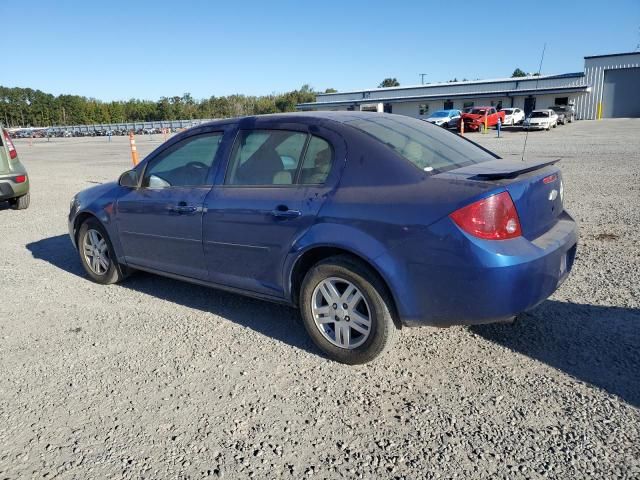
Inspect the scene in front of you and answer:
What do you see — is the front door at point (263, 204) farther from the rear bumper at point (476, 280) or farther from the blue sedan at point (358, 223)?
the rear bumper at point (476, 280)

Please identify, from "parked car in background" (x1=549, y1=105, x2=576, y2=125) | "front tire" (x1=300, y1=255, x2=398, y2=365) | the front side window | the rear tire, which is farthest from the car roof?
"parked car in background" (x1=549, y1=105, x2=576, y2=125)

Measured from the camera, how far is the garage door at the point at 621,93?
50.2 m

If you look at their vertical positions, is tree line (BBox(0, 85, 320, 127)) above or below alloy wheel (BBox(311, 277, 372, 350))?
above

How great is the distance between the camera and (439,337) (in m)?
3.72

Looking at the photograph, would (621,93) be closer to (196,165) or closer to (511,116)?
(511,116)

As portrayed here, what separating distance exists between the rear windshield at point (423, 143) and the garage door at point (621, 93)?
56.3 m

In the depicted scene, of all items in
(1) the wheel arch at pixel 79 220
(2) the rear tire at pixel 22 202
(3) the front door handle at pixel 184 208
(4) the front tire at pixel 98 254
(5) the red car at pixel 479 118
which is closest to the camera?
(3) the front door handle at pixel 184 208

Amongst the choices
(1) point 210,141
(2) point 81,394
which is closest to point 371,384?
(2) point 81,394

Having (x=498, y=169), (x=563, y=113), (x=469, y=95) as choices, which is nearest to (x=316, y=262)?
(x=498, y=169)

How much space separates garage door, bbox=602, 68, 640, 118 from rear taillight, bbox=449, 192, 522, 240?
2259 inches

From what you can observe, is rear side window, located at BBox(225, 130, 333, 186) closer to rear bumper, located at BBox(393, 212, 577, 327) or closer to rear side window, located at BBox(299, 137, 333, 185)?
rear side window, located at BBox(299, 137, 333, 185)

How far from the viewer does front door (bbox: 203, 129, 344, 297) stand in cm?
343

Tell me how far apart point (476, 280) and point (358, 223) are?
78cm

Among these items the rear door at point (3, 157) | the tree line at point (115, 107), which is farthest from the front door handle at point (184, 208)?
the tree line at point (115, 107)
